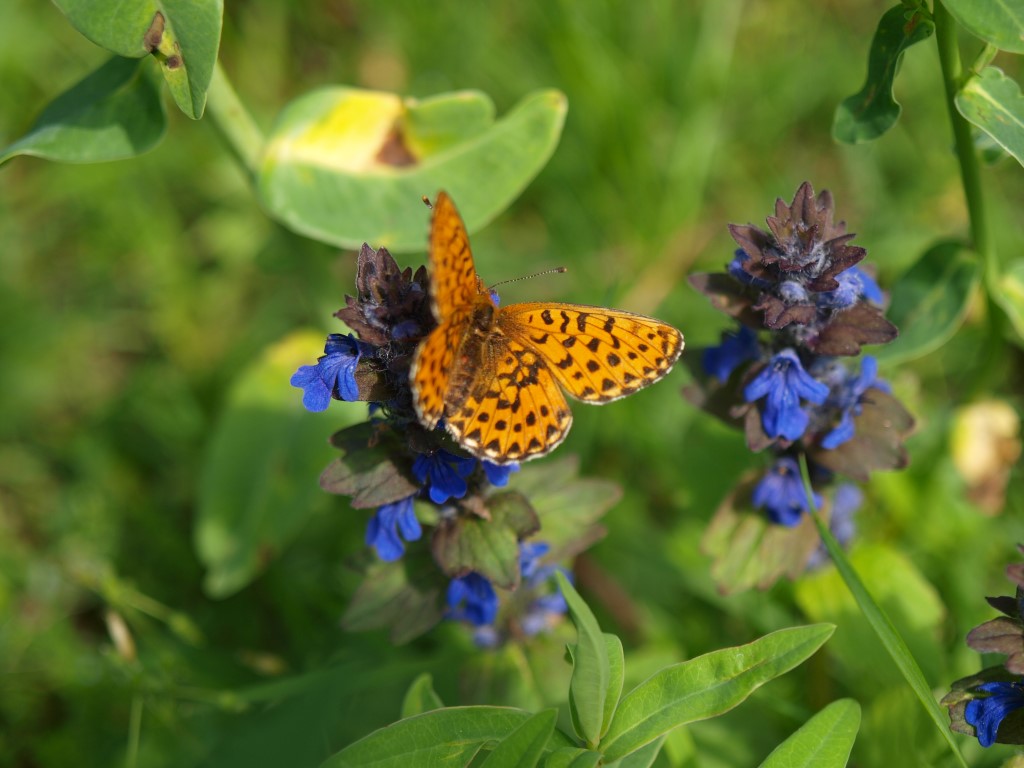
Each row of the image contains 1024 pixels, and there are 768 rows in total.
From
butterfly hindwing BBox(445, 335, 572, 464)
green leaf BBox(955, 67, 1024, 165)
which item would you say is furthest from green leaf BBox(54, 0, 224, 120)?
green leaf BBox(955, 67, 1024, 165)

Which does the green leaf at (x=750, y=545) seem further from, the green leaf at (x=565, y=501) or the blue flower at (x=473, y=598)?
the blue flower at (x=473, y=598)

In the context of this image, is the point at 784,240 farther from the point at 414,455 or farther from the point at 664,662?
the point at 664,662

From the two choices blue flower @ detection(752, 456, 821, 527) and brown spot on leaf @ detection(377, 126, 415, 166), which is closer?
blue flower @ detection(752, 456, 821, 527)

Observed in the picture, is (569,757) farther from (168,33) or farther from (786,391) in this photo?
(168,33)

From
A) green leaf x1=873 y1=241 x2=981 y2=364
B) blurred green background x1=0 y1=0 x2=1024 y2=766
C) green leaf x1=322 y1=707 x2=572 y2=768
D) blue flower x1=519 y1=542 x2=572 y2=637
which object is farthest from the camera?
blurred green background x1=0 y1=0 x2=1024 y2=766

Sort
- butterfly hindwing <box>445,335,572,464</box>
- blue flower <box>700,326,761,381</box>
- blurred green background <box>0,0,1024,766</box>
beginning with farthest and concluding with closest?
blurred green background <box>0,0,1024,766</box>, blue flower <box>700,326,761,381</box>, butterfly hindwing <box>445,335,572,464</box>

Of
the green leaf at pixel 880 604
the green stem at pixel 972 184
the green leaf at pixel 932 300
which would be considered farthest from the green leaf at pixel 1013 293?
the green leaf at pixel 880 604

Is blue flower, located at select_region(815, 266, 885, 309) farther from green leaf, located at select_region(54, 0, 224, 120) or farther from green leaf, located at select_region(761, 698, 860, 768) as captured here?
green leaf, located at select_region(54, 0, 224, 120)
